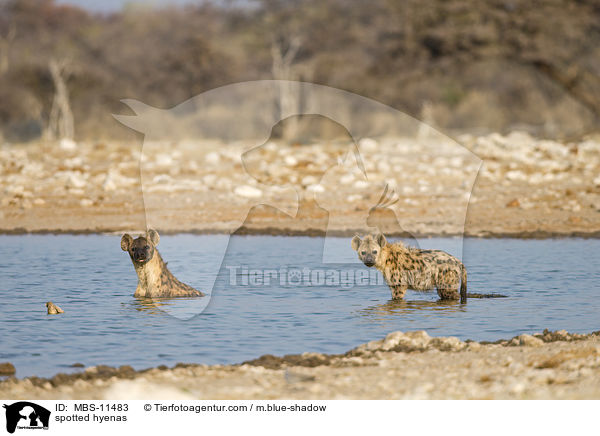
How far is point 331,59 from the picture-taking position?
3070 centimetres

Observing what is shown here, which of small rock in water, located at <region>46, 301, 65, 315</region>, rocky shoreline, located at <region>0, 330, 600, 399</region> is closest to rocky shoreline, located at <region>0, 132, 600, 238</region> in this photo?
small rock in water, located at <region>46, 301, 65, 315</region>

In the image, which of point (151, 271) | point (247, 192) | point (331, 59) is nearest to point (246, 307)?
point (151, 271)

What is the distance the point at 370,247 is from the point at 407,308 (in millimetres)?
652

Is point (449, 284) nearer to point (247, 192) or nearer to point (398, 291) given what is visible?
point (398, 291)

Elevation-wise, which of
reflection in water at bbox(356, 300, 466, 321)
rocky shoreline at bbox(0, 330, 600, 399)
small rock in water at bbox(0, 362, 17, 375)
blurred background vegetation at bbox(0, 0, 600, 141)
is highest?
blurred background vegetation at bbox(0, 0, 600, 141)

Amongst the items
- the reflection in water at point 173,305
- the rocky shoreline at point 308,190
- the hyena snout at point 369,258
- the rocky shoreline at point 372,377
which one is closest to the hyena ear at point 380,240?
the hyena snout at point 369,258

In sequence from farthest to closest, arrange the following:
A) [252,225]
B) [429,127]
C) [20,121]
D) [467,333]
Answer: [20,121] → [429,127] → [252,225] → [467,333]

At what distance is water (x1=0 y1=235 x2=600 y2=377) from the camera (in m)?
7.08

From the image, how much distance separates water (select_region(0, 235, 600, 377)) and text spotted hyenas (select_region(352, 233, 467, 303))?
0.19 meters

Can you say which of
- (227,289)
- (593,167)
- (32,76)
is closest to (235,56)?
(32,76)

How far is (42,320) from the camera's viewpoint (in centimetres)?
809

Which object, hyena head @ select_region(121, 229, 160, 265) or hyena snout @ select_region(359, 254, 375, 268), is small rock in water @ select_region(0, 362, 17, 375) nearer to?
hyena head @ select_region(121, 229, 160, 265)
